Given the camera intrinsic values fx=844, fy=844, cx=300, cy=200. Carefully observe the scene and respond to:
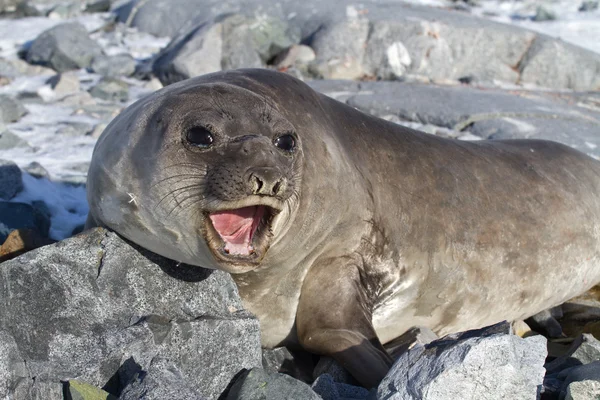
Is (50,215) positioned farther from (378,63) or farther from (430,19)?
(430,19)

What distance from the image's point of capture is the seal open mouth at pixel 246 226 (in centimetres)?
294

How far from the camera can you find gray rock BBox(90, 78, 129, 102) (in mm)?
8469

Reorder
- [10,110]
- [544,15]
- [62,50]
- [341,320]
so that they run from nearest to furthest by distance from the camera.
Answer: [341,320] < [10,110] < [62,50] < [544,15]

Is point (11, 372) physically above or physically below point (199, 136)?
below

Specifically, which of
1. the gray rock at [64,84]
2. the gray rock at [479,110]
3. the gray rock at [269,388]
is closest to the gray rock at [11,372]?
the gray rock at [269,388]

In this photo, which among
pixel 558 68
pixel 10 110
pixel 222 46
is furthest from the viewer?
pixel 558 68

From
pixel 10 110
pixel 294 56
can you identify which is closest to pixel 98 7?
pixel 294 56

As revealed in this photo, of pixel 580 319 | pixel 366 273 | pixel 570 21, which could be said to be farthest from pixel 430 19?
pixel 366 273

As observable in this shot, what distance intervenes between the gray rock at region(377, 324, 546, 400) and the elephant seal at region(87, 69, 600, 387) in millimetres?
729

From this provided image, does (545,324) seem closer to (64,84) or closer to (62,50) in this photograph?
(64,84)

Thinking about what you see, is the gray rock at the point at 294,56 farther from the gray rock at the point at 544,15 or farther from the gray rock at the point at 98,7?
the gray rock at the point at 544,15

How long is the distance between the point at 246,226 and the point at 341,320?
722mm

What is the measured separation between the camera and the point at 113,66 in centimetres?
981

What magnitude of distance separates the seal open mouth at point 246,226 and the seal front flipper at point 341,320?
2.12ft
